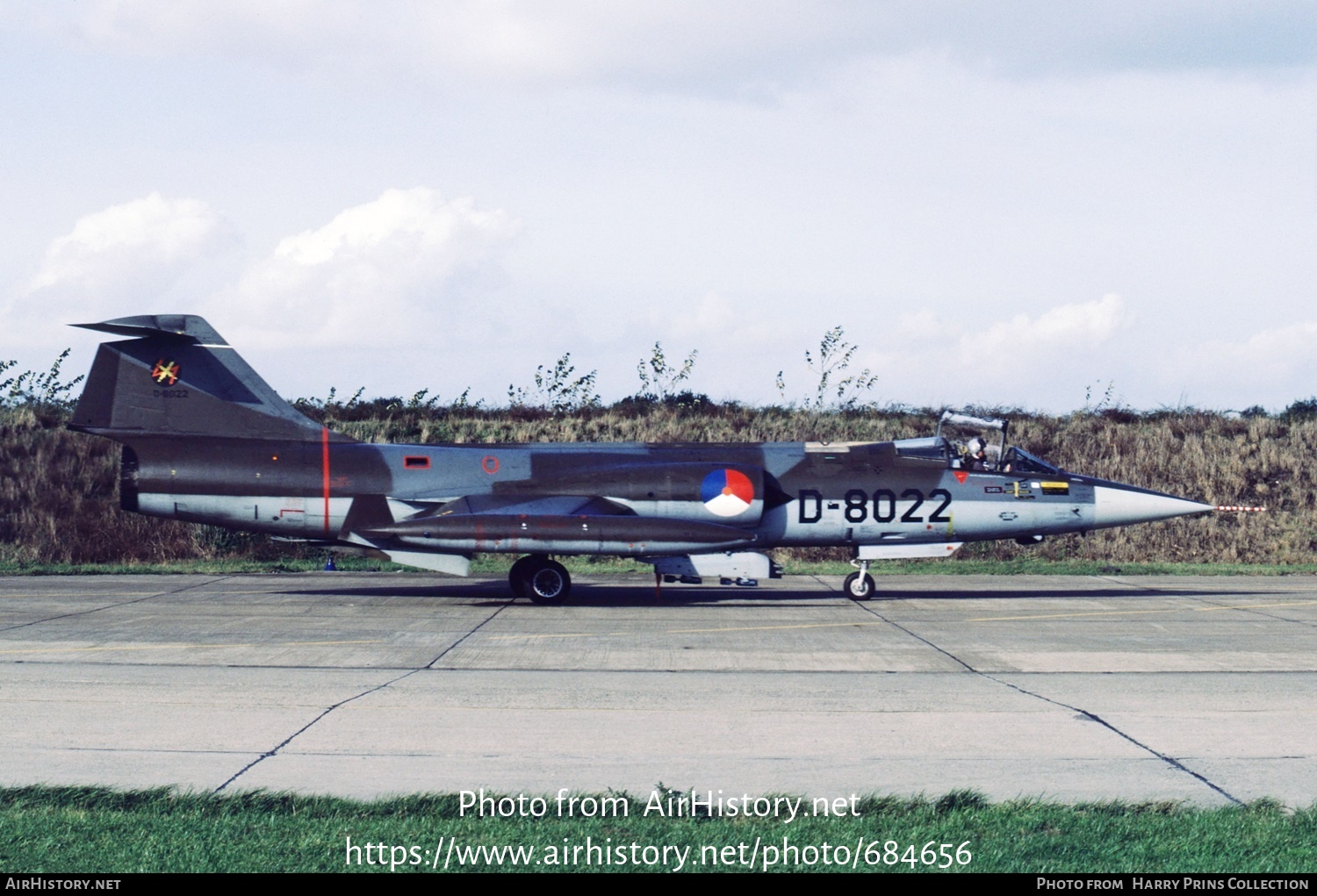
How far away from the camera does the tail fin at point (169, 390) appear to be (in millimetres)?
18734

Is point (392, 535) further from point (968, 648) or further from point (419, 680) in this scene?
point (968, 648)

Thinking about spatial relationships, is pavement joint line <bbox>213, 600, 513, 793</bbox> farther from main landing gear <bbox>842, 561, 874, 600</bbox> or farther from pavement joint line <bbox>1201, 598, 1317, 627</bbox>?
pavement joint line <bbox>1201, 598, 1317, 627</bbox>

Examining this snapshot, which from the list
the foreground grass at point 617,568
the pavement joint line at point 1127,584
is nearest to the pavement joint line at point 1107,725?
the pavement joint line at point 1127,584

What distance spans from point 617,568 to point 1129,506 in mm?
11793

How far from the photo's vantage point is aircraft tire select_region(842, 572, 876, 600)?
19.6 meters

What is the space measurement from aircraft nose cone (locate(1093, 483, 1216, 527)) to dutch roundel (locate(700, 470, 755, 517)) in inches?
234

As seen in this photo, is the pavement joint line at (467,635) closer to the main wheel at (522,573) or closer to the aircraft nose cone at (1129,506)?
the main wheel at (522,573)

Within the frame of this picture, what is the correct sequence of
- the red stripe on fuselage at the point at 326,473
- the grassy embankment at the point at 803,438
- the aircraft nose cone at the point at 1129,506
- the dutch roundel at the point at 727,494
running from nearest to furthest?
the red stripe on fuselage at the point at 326,473 < the dutch roundel at the point at 727,494 < the aircraft nose cone at the point at 1129,506 < the grassy embankment at the point at 803,438

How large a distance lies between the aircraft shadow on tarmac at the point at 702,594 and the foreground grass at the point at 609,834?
473 inches

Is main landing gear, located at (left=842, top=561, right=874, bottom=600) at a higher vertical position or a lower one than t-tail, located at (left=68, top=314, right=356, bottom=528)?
lower

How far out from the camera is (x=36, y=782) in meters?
7.17

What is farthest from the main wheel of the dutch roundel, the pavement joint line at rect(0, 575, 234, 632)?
the pavement joint line at rect(0, 575, 234, 632)

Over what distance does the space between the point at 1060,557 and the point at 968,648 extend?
18255 mm

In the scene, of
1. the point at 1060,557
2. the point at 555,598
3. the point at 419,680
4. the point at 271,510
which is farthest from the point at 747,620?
the point at 1060,557
